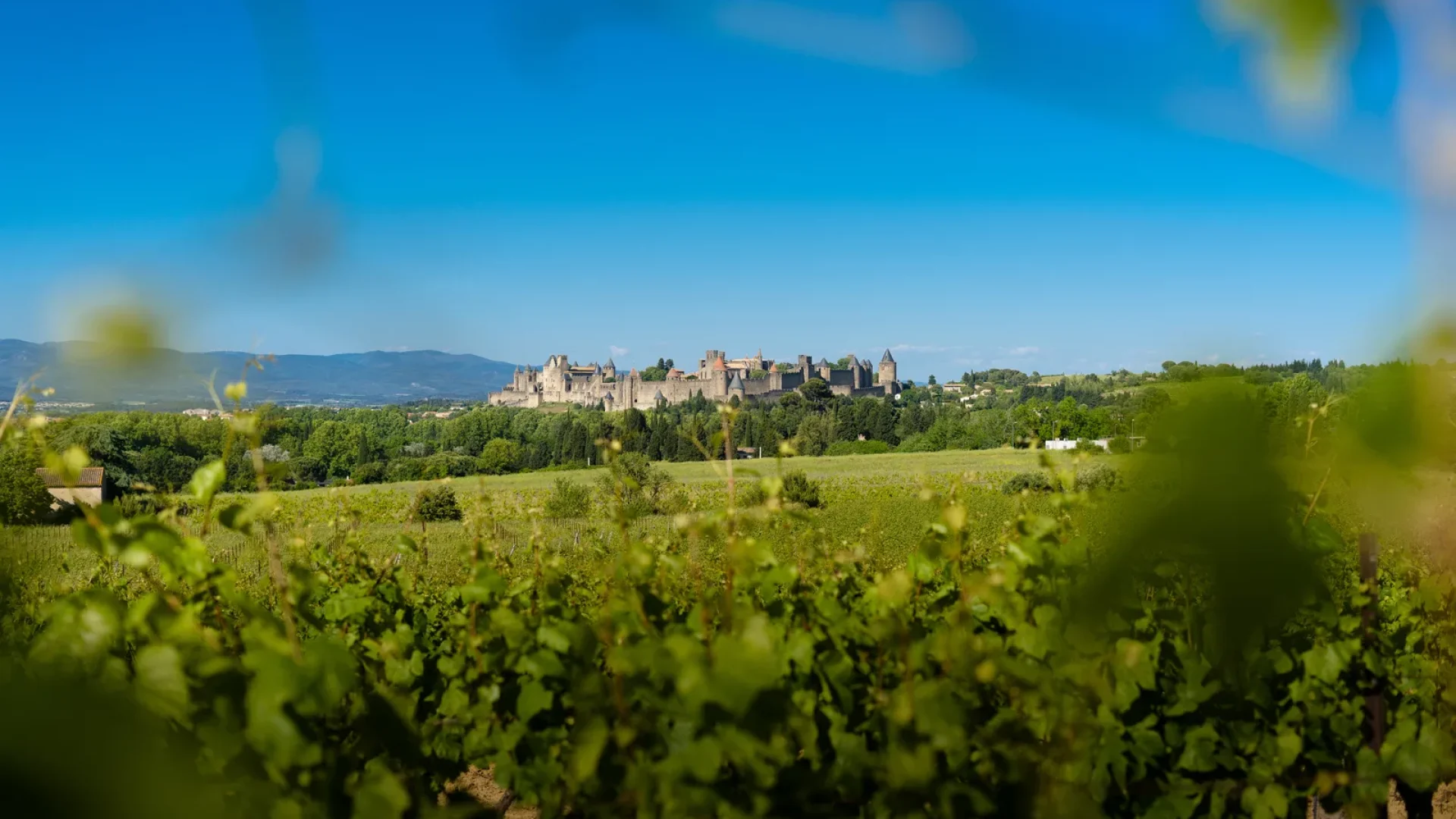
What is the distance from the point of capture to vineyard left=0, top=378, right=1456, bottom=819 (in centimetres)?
38

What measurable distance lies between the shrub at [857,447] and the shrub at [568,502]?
108ft

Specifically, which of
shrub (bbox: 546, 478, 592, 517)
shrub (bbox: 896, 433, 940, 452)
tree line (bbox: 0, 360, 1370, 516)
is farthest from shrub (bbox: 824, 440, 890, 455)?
shrub (bbox: 546, 478, 592, 517)

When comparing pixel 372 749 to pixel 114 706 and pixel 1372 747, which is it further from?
pixel 1372 747

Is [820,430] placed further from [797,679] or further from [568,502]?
[797,679]

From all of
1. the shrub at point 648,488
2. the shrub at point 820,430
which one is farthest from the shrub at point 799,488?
the shrub at point 820,430

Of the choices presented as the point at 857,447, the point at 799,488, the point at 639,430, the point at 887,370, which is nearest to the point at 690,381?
the point at 887,370

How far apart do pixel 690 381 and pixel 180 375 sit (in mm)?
89900

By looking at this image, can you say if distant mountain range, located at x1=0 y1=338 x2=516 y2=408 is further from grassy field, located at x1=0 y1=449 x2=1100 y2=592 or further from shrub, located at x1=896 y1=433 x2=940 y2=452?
shrub, located at x1=896 y1=433 x2=940 y2=452

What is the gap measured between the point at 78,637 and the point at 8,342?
31 cm

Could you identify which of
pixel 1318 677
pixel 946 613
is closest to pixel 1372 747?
pixel 1318 677

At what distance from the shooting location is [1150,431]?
39 cm

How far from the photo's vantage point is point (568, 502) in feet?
65.0

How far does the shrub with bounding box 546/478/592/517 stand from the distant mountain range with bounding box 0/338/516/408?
1674 centimetres

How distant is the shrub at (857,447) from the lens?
→ 53.3 metres
